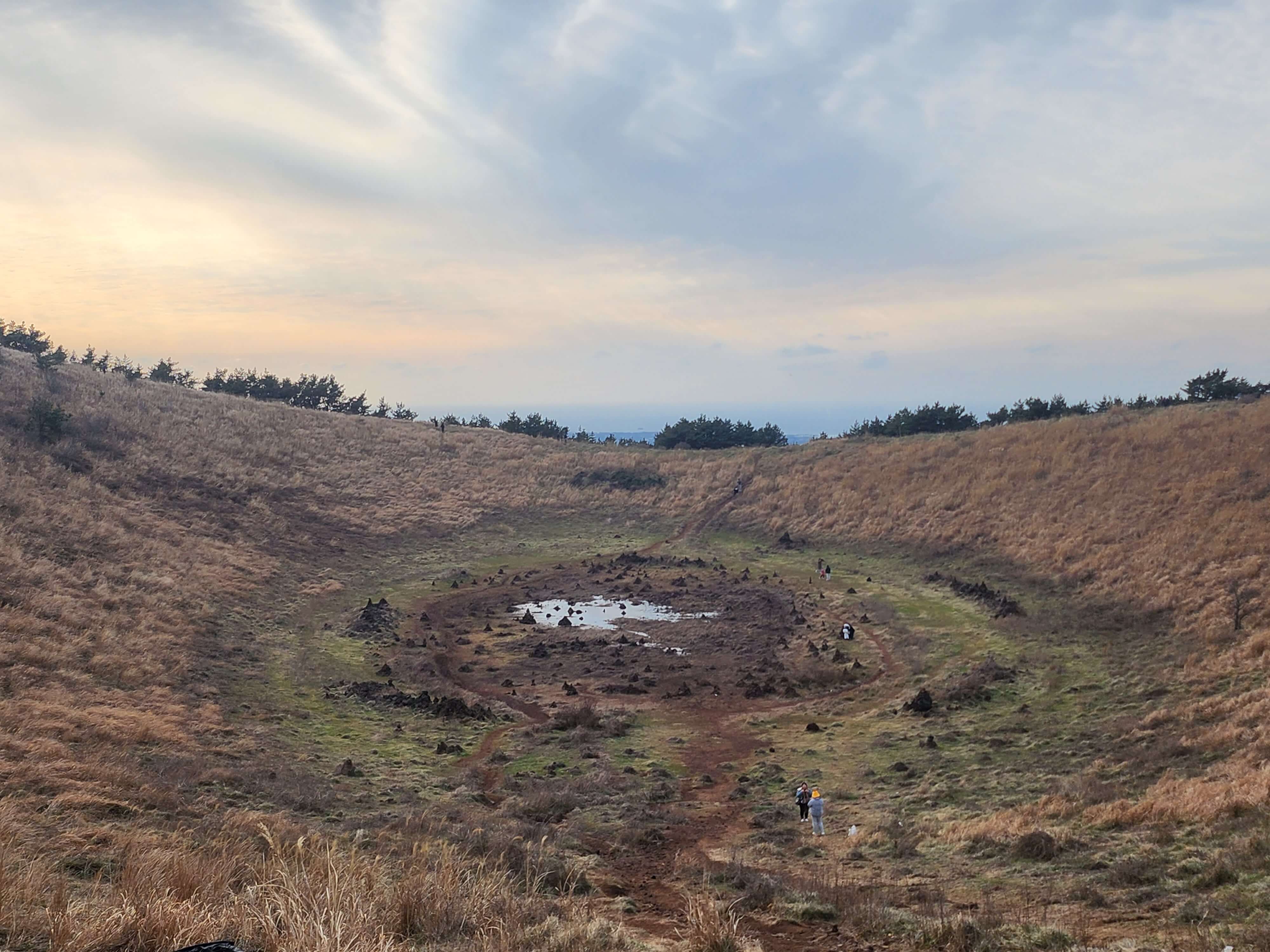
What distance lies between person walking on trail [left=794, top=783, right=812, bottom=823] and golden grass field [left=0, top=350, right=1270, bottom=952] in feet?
11.3

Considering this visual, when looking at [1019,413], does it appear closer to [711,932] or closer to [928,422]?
[928,422]

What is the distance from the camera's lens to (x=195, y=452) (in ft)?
190

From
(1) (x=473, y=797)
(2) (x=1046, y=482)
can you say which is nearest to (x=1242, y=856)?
(1) (x=473, y=797)

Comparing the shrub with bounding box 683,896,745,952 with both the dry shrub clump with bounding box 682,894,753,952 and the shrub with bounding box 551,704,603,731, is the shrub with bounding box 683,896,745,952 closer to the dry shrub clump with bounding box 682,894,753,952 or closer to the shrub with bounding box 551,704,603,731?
the dry shrub clump with bounding box 682,894,753,952

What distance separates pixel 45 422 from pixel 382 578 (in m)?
23.3

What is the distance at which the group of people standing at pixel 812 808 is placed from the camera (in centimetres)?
1775

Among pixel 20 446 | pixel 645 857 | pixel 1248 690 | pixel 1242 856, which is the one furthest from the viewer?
pixel 20 446

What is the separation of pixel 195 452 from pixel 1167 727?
60885mm

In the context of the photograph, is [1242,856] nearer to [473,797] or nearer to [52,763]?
[473,797]

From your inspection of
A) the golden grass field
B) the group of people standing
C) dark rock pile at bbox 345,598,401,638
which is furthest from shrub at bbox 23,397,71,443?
the group of people standing

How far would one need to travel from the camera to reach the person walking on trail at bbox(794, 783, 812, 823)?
18.8 meters

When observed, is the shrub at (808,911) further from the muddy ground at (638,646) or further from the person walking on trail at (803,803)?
the muddy ground at (638,646)

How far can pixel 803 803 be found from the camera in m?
18.8

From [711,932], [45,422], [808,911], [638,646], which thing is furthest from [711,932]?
[45,422]
